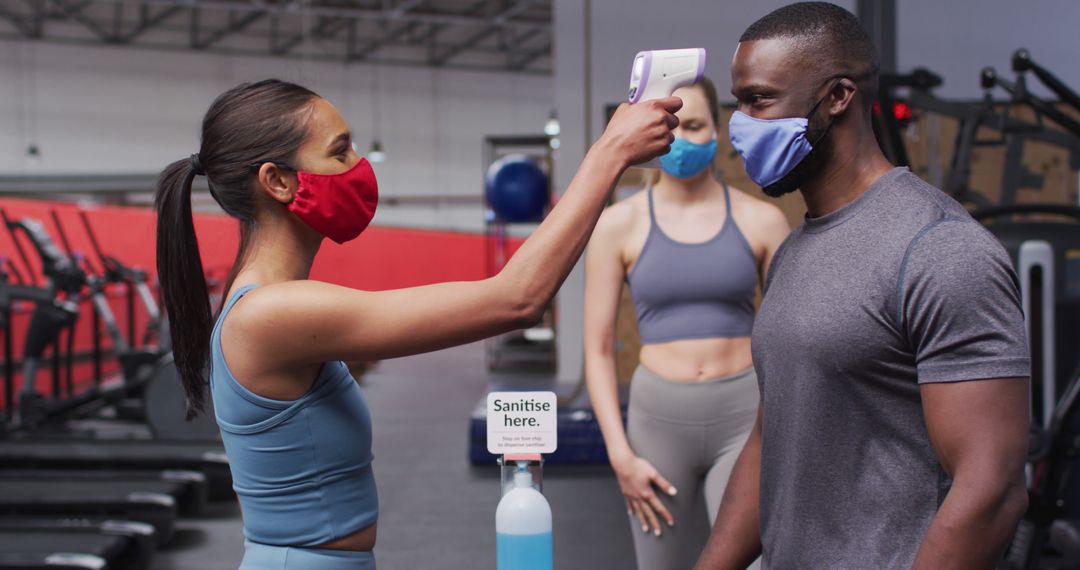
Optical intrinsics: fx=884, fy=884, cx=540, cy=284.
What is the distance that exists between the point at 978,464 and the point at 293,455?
2.59 feet

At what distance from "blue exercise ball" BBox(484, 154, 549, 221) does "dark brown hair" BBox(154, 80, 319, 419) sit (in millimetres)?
6588

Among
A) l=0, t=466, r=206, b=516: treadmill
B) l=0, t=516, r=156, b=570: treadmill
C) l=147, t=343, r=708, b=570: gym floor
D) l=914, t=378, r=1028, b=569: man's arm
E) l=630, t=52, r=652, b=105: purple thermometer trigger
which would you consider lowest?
Result: l=147, t=343, r=708, b=570: gym floor

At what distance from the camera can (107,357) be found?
27.3ft

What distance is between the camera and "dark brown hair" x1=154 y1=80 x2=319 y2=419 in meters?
1.17

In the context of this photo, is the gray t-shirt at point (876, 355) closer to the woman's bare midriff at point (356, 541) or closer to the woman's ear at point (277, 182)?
the woman's bare midriff at point (356, 541)

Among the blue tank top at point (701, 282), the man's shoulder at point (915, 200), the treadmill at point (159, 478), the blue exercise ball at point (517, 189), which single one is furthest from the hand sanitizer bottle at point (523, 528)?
the blue exercise ball at point (517, 189)

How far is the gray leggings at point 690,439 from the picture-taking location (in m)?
1.75

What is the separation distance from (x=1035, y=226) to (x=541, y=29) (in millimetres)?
14386

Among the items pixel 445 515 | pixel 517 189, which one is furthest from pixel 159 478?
pixel 517 189

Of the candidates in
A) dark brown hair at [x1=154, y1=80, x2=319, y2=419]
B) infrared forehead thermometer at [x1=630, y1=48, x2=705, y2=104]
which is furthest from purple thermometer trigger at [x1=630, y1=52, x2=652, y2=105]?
dark brown hair at [x1=154, y1=80, x2=319, y2=419]

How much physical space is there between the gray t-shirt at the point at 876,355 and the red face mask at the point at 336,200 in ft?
1.88

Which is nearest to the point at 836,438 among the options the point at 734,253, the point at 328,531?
the point at 328,531

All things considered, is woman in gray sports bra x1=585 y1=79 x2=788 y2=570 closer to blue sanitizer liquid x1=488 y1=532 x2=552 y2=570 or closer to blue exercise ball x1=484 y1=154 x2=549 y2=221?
blue sanitizer liquid x1=488 y1=532 x2=552 y2=570

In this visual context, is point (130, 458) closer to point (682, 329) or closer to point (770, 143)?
point (682, 329)
